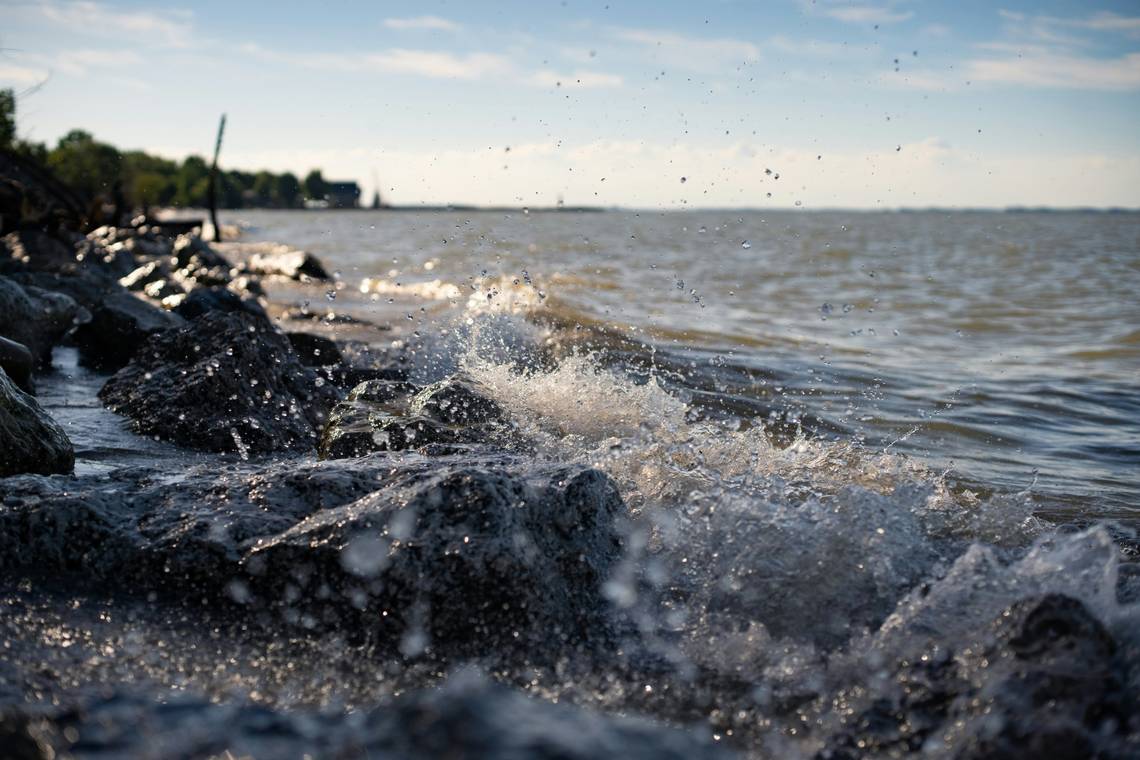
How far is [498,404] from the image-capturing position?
17.9 ft

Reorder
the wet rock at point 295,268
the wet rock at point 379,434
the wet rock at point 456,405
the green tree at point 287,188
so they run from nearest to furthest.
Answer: the wet rock at point 379,434
the wet rock at point 456,405
the wet rock at point 295,268
the green tree at point 287,188

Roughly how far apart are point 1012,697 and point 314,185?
155 m

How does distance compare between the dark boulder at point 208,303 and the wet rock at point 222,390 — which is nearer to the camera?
the wet rock at point 222,390

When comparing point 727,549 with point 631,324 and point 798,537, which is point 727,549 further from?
point 631,324

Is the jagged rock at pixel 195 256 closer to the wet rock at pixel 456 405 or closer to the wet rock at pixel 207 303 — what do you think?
the wet rock at pixel 207 303

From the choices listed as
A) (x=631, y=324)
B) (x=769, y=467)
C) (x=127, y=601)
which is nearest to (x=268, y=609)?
(x=127, y=601)

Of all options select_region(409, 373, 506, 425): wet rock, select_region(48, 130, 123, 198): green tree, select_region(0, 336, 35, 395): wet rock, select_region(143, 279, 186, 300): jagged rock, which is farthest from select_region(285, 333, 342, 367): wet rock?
select_region(48, 130, 123, 198): green tree

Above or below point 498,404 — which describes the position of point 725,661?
below

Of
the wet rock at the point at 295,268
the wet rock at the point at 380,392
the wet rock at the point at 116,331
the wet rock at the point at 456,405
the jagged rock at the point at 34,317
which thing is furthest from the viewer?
the wet rock at the point at 295,268

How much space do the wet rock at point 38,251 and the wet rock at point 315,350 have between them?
628 centimetres

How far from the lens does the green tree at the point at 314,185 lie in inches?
5645

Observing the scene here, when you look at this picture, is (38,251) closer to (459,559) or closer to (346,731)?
(459,559)

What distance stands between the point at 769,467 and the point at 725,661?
230 cm

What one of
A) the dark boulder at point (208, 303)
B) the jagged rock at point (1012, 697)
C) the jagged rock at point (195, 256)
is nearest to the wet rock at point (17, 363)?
the dark boulder at point (208, 303)
